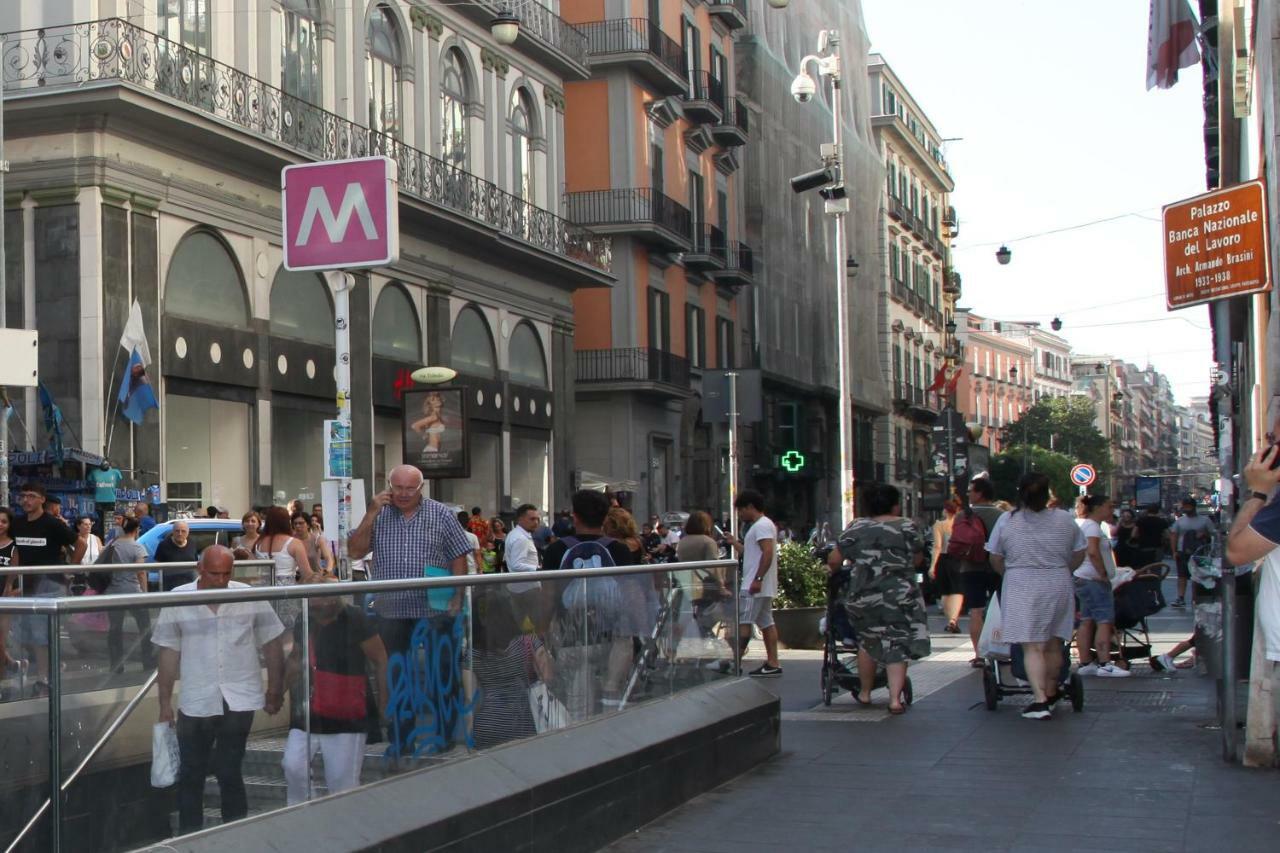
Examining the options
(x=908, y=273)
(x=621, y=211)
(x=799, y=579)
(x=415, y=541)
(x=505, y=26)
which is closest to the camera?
(x=415, y=541)

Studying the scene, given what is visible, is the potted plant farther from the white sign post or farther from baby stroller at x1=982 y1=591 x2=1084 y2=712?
the white sign post

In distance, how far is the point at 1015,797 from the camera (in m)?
8.42

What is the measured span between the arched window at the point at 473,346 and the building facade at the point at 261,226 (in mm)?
66

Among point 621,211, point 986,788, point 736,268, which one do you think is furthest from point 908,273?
point 986,788

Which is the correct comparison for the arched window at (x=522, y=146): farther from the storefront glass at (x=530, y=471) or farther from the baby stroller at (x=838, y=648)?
the baby stroller at (x=838, y=648)

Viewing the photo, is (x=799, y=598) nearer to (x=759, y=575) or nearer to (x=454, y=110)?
(x=759, y=575)

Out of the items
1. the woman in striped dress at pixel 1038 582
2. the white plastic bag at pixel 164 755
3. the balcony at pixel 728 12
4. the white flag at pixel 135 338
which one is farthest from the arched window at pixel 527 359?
the white plastic bag at pixel 164 755

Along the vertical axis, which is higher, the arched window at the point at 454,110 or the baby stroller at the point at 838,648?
the arched window at the point at 454,110

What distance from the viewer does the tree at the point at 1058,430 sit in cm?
12006

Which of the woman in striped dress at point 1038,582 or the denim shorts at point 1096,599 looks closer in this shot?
the woman in striped dress at point 1038,582

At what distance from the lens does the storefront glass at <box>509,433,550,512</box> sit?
34.8 meters

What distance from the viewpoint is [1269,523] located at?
679 centimetres

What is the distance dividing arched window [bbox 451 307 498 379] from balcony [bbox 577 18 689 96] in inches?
416

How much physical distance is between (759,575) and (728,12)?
119ft
